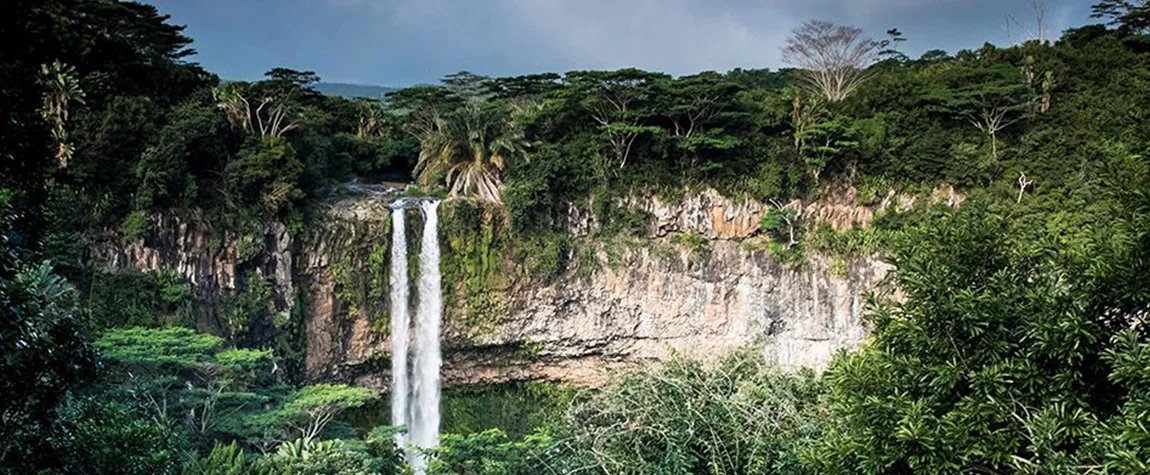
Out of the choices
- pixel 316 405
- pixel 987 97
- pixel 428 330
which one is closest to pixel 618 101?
pixel 428 330

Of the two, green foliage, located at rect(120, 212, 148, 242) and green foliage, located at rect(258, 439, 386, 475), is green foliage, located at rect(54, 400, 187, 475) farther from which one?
green foliage, located at rect(120, 212, 148, 242)

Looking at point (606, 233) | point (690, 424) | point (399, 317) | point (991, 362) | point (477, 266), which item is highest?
point (606, 233)

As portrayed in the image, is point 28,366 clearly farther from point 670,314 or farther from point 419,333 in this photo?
point 670,314

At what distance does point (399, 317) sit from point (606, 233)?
603 centimetres

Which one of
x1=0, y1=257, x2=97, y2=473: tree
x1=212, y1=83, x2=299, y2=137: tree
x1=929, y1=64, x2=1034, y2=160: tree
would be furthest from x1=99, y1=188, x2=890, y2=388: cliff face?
x1=0, y1=257, x2=97, y2=473: tree

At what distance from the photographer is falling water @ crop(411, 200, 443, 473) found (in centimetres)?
1770

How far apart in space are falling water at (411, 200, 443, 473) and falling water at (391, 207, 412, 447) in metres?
0.32

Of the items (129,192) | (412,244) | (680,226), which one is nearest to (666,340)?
(680,226)

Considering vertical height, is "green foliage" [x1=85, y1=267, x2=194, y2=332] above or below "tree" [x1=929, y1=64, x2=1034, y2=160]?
below

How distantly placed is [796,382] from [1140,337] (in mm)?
4809

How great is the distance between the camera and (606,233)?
747 inches

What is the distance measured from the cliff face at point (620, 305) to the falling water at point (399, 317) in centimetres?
28

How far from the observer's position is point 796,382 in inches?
316

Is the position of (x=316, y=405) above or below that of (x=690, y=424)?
below
